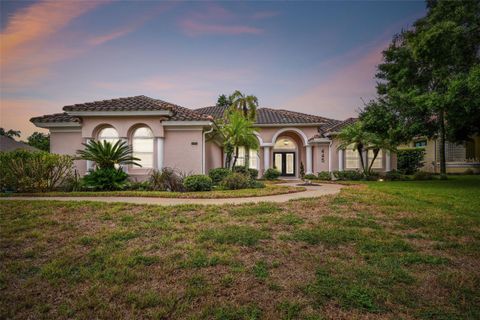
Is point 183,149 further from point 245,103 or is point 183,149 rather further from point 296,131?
point 296,131

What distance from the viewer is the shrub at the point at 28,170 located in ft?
34.2

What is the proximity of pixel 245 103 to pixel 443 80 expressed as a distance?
11948mm

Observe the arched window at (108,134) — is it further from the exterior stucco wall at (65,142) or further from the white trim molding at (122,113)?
the exterior stucco wall at (65,142)

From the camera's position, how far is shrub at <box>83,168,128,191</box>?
36.1 ft

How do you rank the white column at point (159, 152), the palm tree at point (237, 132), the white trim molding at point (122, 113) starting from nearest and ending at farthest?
the white trim molding at point (122, 113), the white column at point (159, 152), the palm tree at point (237, 132)

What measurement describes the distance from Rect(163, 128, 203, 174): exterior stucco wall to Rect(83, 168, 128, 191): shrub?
2994mm

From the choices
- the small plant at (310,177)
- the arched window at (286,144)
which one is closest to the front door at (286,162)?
the arched window at (286,144)

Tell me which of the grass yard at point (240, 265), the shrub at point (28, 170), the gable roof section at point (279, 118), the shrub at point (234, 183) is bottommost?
the grass yard at point (240, 265)

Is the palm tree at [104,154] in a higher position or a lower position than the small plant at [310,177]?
higher

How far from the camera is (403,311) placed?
8.80 feet

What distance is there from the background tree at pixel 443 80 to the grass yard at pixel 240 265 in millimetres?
6902

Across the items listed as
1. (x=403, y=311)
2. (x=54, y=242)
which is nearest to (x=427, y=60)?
(x=403, y=311)

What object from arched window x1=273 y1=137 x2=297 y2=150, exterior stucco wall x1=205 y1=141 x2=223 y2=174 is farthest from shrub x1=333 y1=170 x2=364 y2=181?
exterior stucco wall x1=205 y1=141 x2=223 y2=174

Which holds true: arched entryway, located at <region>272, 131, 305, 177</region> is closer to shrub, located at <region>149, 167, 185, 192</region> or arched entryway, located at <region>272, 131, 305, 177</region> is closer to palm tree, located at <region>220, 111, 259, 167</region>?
palm tree, located at <region>220, 111, 259, 167</region>
